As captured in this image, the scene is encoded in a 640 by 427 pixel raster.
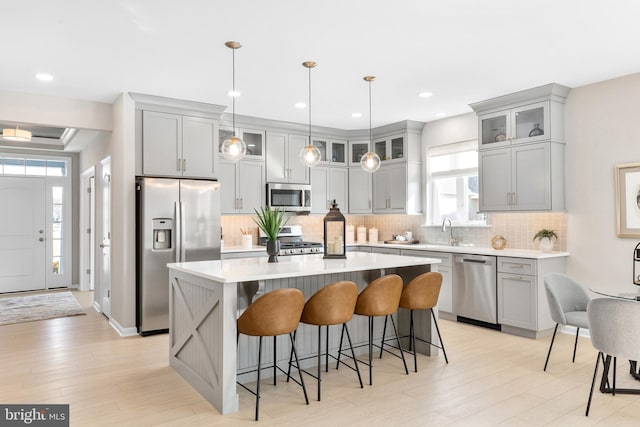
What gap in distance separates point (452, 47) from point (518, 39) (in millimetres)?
501

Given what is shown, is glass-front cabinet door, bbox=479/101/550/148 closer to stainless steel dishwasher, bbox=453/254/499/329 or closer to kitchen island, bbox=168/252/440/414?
stainless steel dishwasher, bbox=453/254/499/329

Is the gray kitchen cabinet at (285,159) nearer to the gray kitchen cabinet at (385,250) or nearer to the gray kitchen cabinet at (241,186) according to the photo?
the gray kitchen cabinet at (241,186)

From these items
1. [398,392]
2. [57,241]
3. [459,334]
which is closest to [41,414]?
[398,392]

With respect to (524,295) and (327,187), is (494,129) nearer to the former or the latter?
(524,295)

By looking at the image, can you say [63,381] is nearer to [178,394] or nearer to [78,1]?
[178,394]

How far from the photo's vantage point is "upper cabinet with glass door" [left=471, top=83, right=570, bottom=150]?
190 inches

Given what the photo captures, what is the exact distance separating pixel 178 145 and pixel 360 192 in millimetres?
3024

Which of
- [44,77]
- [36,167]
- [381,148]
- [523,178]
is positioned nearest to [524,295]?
[523,178]

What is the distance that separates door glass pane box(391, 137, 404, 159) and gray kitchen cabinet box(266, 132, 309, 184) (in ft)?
4.35

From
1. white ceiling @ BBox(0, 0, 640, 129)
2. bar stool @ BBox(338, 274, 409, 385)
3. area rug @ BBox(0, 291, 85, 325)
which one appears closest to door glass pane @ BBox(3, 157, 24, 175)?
area rug @ BBox(0, 291, 85, 325)

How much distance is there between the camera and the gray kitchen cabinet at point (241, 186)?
19.5 ft

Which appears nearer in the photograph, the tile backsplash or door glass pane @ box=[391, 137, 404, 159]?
the tile backsplash

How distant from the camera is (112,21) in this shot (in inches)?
124

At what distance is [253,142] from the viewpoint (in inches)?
247
